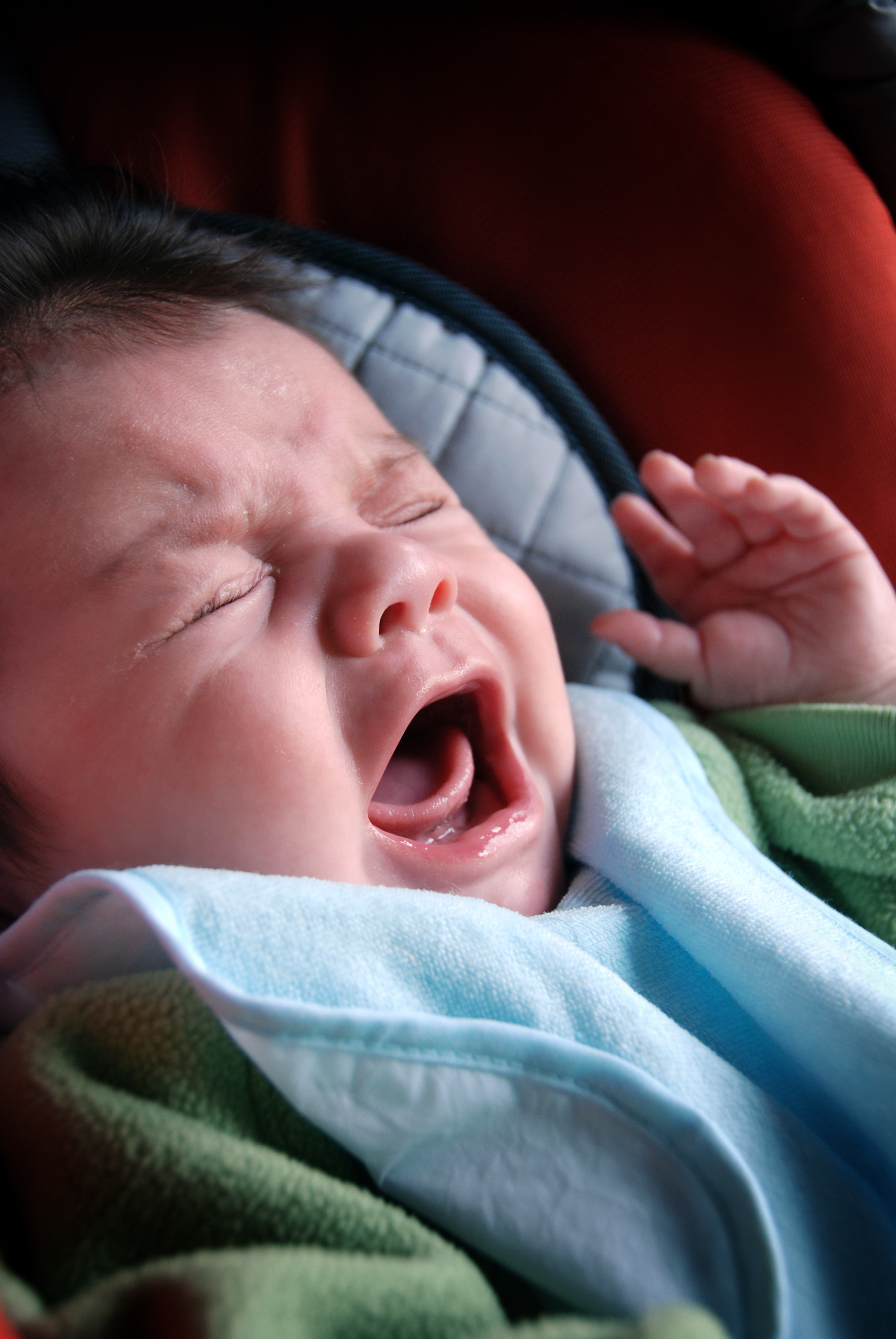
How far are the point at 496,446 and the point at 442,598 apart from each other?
0.42 metres

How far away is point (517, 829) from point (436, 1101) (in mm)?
260

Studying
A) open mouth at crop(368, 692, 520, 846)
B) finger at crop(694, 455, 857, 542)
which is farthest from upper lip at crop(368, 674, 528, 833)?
finger at crop(694, 455, 857, 542)

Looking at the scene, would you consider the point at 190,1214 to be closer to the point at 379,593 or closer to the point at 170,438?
the point at 379,593

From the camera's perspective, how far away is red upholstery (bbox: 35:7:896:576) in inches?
39.0

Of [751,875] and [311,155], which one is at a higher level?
[311,155]

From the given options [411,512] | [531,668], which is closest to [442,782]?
[531,668]

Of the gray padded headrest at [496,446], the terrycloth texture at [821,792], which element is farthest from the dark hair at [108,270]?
the terrycloth texture at [821,792]

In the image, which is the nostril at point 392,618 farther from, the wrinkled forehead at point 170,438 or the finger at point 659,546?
the finger at point 659,546

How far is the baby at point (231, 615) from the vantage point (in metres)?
0.62

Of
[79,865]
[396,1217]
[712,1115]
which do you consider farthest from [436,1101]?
[79,865]

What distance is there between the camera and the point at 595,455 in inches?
43.6

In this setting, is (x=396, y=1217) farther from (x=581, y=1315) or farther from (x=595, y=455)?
(x=595, y=455)

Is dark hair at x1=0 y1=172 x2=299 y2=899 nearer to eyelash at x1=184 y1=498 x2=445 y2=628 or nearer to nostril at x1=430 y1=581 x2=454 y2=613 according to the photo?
eyelash at x1=184 y1=498 x2=445 y2=628

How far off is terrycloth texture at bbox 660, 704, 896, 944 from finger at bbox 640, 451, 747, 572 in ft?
0.63
